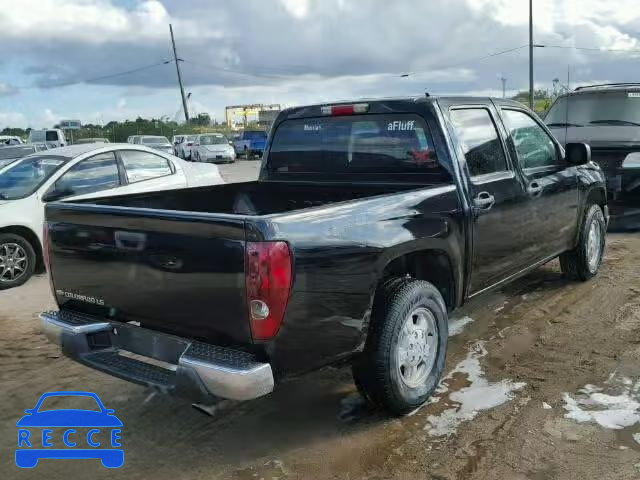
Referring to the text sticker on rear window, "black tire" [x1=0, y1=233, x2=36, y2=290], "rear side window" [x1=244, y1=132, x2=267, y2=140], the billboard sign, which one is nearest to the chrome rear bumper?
the text sticker on rear window

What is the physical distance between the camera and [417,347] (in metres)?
3.85

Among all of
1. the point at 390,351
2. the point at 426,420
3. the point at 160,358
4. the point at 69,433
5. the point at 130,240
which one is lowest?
the point at 426,420

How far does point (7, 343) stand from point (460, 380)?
372cm

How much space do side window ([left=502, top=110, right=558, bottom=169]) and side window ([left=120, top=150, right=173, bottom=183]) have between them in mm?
5009

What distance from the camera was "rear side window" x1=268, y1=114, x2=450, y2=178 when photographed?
4461 millimetres

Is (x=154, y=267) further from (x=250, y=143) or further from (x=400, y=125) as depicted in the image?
(x=250, y=143)

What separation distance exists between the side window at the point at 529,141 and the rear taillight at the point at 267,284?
113 inches

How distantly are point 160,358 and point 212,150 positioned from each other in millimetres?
30056

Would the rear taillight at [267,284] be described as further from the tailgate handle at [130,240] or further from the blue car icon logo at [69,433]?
the blue car icon logo at [69,433]

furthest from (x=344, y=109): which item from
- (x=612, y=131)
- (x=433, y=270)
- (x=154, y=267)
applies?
(x=612, y=131)

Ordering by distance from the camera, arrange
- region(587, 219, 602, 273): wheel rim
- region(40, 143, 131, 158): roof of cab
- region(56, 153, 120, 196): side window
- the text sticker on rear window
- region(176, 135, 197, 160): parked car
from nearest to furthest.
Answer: the text sticker on rear window → region(587, 219, 602, 273): wheel rim → region(56, 153, 120, 196): side window → region(40, 143, 131, 158): roof of cab → region(176, 135, 197, 160): parked car

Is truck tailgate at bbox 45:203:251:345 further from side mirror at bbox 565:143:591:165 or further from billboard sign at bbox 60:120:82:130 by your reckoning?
billboard sign at bbox 60:120:82:130

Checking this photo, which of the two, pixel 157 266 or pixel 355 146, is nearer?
pixel 157 266

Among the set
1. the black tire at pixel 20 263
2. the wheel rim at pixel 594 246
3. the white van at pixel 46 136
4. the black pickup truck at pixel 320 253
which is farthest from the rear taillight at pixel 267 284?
the white van at pixel 46 136
